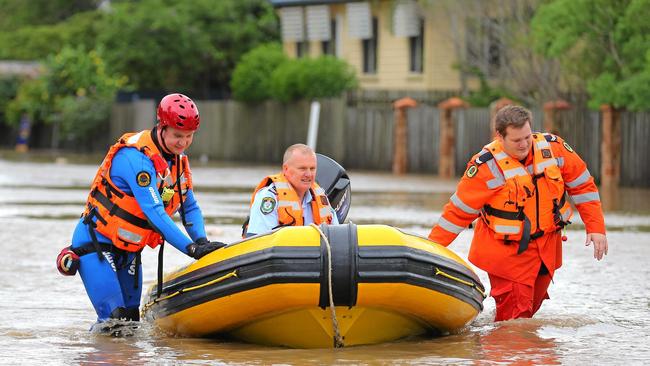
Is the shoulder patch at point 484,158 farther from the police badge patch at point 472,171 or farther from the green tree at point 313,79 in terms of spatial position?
the green tree at point 313,79

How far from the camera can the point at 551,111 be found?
88.4 ft

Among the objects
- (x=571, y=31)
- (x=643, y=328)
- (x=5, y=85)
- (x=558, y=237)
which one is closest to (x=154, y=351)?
(x=558, y=237)

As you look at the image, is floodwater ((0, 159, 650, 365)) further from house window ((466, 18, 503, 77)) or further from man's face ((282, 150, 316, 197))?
house window ((466, 18, 503, 77))

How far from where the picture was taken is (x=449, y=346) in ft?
29.0

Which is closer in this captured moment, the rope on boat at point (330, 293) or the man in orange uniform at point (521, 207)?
the rope on boat at point (330, 293)

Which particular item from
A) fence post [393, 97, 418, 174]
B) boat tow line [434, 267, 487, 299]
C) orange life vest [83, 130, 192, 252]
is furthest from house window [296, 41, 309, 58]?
orange life vest [83, 130, 192, 252]

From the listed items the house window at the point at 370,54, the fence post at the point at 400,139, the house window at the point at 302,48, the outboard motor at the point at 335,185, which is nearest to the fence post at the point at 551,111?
the fence post at the point at 400,139

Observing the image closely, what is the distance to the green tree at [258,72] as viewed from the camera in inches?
1471

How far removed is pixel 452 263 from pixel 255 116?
29.6m

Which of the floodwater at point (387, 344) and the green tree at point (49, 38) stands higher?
the green tree at point (49, 38)

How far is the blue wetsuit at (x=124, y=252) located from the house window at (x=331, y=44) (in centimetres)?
3256

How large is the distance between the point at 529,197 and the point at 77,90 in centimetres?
3846

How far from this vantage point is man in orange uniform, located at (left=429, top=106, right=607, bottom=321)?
9.03 m

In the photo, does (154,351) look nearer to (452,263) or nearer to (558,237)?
(452,263)
